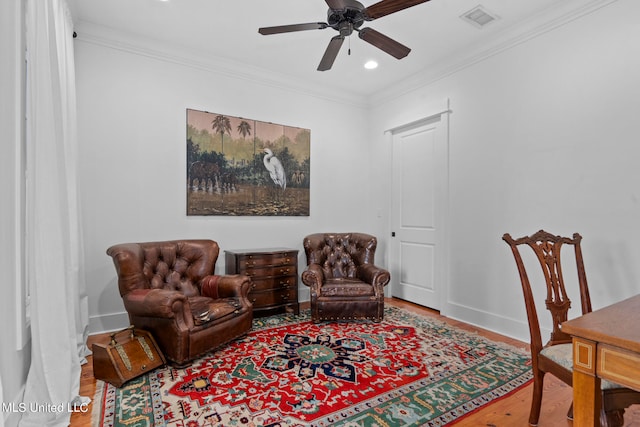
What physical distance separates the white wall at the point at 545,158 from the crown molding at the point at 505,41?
0.05 metres

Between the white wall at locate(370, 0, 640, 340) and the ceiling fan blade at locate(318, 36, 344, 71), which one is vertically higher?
the ceiling fan blade at locate(318, 36, 344, 71)

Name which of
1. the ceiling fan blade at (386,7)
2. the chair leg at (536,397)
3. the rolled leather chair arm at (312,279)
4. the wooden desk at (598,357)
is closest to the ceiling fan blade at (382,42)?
the ceiling fan blade at (386,7)

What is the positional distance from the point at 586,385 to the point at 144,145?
415cm

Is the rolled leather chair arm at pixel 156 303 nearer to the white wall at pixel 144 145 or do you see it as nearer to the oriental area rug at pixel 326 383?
the oriental area rug at pixel 326 383

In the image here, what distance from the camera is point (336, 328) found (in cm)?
365

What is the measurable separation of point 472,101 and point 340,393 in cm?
343

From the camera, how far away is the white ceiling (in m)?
3.10

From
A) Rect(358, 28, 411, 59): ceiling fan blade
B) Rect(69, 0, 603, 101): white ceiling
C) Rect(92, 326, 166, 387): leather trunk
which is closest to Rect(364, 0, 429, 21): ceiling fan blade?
Rect(358, 28, 411, 59): ceiling fan blade

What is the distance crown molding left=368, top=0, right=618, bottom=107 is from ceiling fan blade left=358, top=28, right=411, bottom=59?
59.3 inches

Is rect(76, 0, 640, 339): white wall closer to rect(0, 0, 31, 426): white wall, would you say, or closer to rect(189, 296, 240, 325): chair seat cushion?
rect(189, 296, 240, 325): chair seat cushion

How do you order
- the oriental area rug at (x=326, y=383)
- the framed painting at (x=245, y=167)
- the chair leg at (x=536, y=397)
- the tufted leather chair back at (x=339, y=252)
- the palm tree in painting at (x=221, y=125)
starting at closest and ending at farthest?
1. the chair leg at (x=536, y=397)
2. the oriental area rug at (x=326, y=383)
3. the framed painting at (x=245, y=167)
4. the palm tree in painting at (x=221, y=125)
5. the tufted leather chair back at (x=339, y=252)

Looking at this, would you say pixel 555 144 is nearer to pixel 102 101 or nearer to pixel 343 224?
pixel 343 224

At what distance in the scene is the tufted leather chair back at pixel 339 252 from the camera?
4402 mm

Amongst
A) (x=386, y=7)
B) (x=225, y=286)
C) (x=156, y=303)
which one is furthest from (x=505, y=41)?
(x=156, y=303)
